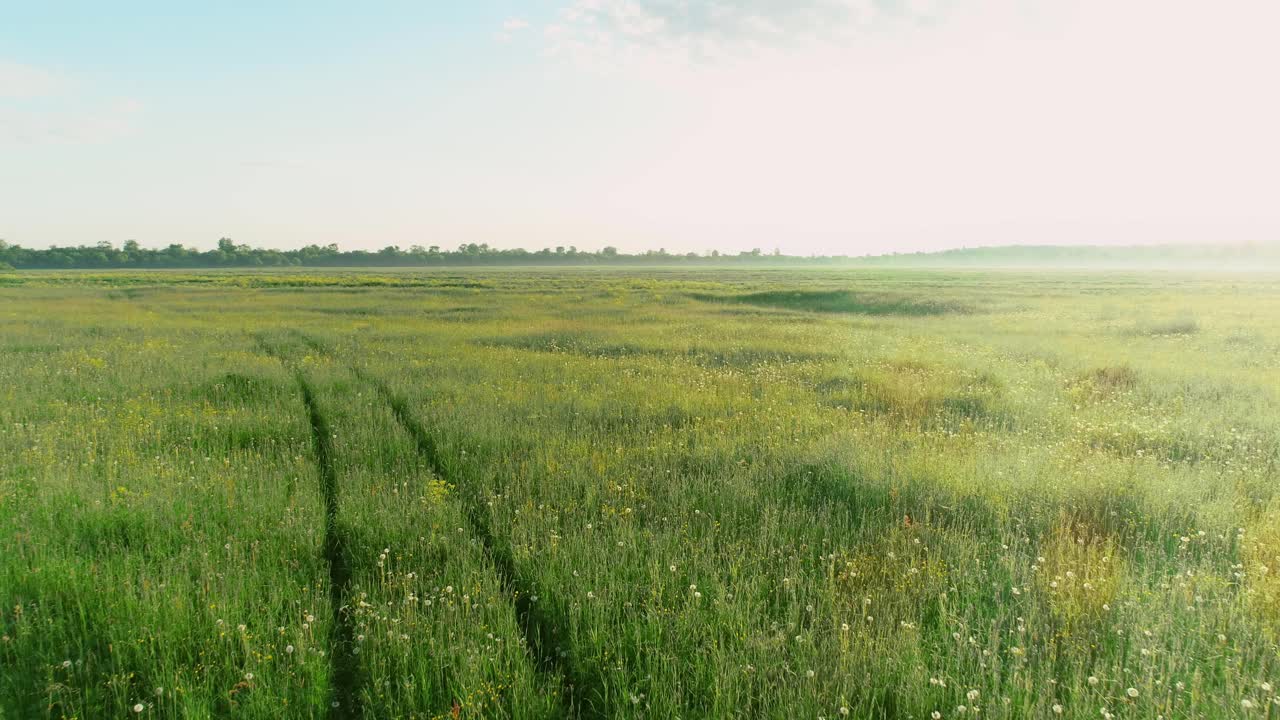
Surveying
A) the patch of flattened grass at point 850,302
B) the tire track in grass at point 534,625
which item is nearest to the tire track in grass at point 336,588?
the tire track in grass at point 534,625

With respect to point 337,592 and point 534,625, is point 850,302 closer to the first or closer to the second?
point 534,625

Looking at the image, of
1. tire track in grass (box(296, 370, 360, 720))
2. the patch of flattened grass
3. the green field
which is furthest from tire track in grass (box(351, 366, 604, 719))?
the patch of flattened grass

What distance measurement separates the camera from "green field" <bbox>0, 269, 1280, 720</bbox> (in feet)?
13.5

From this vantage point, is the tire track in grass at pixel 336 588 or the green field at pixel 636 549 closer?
the green field at pixel 636 549

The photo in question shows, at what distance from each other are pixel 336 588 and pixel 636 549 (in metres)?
2.74

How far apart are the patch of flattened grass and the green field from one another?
74.1 ft

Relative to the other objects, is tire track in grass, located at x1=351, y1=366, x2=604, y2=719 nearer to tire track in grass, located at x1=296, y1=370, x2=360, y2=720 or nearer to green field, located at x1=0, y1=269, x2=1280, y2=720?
green field, located at x1=0, y1=269, x2=1280, y2=720

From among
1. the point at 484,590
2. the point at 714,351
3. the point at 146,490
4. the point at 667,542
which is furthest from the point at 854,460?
the point at 714,351

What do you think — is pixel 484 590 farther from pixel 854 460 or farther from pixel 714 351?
pixel 714 351

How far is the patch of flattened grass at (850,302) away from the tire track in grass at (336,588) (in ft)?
103

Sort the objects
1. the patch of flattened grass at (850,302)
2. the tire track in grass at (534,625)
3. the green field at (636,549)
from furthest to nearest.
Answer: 1. the patch of flattened grass at (850,302)
2. the tire track in grass at (534,625)
3. the green field at (636,549)

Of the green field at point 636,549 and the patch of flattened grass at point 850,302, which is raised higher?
the patch of flattened grass at point 850,302

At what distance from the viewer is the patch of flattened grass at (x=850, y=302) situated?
117ft

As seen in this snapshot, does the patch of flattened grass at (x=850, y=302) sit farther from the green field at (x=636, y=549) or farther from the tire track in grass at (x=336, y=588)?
the tire track in grass at (x=336, y=588)
